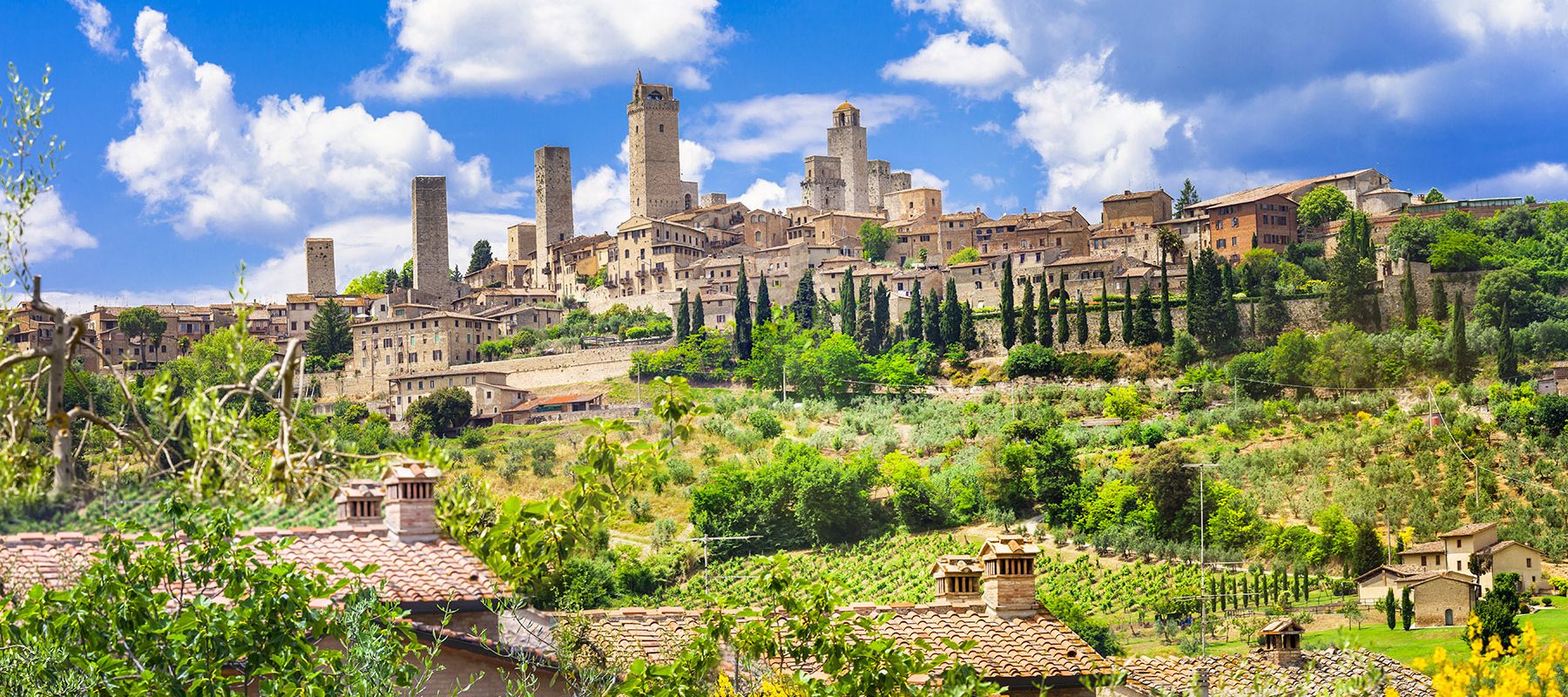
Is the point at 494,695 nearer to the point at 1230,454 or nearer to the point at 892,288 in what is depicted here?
the point at 1230,454

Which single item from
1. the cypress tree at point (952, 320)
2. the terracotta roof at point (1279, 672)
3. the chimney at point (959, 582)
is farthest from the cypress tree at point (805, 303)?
the chimney at point (959, 582)

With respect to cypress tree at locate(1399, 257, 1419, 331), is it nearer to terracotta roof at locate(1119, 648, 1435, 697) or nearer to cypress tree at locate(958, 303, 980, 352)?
cypress tree at locate(958, 303, 980, 352)

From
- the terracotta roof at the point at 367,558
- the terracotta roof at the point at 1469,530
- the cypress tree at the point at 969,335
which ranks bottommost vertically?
the terracotta roof at the point at 1469,530

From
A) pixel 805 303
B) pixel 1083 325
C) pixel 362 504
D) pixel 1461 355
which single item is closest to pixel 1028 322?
pixel 1083 325

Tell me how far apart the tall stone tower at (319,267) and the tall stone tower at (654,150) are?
19.4 m

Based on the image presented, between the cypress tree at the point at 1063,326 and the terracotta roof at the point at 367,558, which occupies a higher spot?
the cypress tree at the point at 1063,326

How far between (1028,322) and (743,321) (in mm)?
14319

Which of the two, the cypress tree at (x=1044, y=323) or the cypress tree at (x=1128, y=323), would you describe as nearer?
the cypress tree at (x=1128, y=323)

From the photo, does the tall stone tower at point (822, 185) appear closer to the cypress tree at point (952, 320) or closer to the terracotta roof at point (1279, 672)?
the cypress tree at point (952, 320)

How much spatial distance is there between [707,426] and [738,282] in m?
18.8

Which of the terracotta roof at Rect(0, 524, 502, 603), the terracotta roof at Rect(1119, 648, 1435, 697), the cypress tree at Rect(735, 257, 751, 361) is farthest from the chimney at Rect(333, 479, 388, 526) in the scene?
the cypress tree at Rect(735, 257, 751, 361)

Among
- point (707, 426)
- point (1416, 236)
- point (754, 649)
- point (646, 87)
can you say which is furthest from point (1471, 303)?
point (754, 649)

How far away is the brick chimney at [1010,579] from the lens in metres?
17.4

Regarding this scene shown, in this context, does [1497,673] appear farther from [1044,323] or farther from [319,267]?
A: [319,267]
